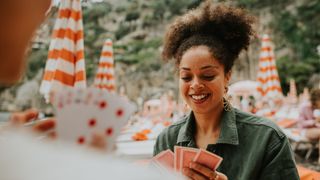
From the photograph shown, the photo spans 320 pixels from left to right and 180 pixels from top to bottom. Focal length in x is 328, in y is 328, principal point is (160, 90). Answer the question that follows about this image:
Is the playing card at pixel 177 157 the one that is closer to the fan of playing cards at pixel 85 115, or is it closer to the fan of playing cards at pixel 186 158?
the fan of playing cards at pixel 186 158

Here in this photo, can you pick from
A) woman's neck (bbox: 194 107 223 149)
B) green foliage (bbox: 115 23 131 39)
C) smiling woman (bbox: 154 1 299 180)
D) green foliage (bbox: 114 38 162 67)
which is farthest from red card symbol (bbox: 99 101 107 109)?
green foliage (bbox: 115 23 131 39)

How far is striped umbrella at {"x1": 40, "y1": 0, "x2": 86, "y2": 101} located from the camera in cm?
321

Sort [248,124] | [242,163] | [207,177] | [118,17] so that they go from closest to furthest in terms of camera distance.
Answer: [207,177], [242,163], [248,124], [118,17]

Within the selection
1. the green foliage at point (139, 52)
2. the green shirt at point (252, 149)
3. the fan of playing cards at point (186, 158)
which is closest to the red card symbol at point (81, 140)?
the fan of playing cards at point (186, 158)

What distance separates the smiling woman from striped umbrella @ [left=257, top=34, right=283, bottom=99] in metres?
4.78

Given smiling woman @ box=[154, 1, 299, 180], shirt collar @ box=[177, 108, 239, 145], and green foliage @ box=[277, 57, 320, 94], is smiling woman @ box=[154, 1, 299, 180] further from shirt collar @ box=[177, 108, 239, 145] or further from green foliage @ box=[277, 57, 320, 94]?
green foliage @ box=[277, 57, 320, 94]

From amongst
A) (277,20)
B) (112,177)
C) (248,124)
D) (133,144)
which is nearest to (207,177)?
(248,124)

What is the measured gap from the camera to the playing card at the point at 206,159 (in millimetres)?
1237

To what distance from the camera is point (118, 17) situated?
68.4 ft

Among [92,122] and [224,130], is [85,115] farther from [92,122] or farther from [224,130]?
[224,130]

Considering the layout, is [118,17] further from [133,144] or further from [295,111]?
[133,144]

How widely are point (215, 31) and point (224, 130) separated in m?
0.57

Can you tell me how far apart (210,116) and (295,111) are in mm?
6296

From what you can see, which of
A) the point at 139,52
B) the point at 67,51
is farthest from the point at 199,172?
the point at 139,52
